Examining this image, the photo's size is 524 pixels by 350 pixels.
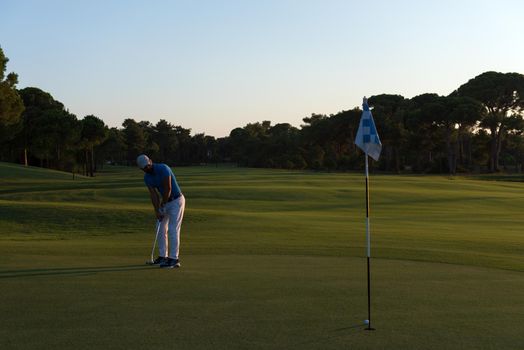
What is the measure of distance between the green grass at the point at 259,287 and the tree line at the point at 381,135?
40.3m

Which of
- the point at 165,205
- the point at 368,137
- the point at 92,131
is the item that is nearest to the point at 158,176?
the point at 165,205

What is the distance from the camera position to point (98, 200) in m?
31.3

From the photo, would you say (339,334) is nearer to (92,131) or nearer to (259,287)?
(259,287)

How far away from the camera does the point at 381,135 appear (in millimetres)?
94500

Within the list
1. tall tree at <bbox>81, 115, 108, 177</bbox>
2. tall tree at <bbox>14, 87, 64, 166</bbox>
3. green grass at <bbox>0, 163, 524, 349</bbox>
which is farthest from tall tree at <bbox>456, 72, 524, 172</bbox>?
green grass at <bbox>0, 163, 524, 349</bbox>

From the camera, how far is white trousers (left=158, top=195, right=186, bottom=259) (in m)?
10.8

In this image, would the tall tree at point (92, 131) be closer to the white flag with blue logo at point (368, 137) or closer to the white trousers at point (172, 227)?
the white trousers at point (172, 227)

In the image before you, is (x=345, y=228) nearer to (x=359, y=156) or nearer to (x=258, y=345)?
(x=258, y=345)

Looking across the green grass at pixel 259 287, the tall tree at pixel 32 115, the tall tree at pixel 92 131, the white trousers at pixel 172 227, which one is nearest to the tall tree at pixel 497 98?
the tall tree at pixel 92 131

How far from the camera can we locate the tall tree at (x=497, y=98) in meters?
89.9

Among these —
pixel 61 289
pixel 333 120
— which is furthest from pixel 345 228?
pixel 333 120

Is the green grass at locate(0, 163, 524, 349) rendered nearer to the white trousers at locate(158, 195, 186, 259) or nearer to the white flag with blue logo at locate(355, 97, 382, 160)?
the white trousers at locate(158, 195, 186, 259)

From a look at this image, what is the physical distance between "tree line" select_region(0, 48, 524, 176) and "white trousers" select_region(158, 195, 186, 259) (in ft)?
145

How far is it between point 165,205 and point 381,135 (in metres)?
87.3
